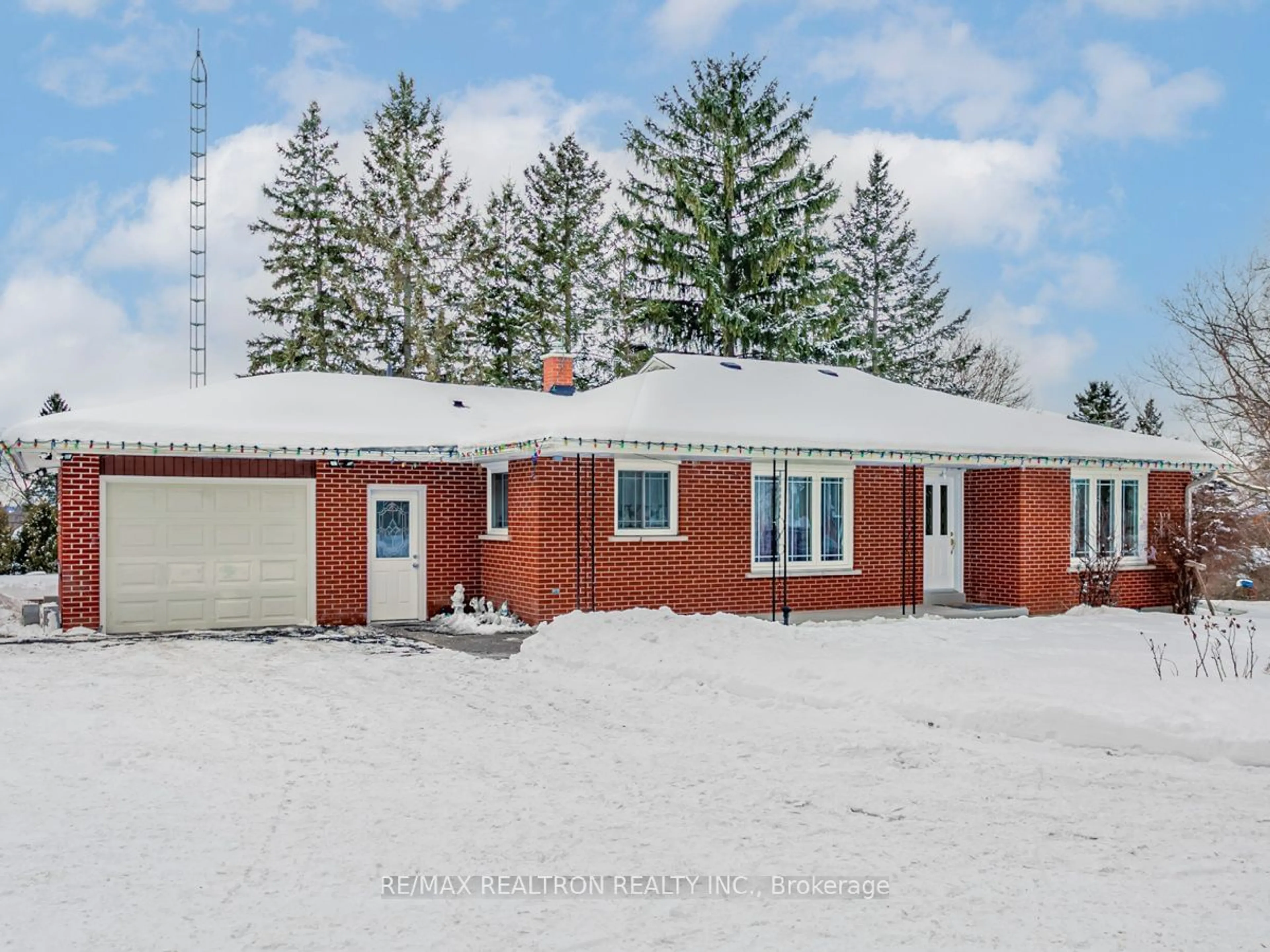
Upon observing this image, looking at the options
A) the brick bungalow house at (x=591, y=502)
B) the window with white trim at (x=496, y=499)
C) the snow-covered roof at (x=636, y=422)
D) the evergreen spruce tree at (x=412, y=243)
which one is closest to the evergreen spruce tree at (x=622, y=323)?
the evergreen spruce tree at (x=412, y=243)

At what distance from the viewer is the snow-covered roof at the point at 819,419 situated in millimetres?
13883

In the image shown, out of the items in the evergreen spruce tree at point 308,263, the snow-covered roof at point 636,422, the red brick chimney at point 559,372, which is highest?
the evergreen spruce tree at point 308,263

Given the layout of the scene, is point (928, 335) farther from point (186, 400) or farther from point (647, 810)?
point (647, 810)

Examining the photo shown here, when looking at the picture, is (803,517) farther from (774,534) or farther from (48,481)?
(48,481)

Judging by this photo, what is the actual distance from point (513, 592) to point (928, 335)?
Result: 29.8m

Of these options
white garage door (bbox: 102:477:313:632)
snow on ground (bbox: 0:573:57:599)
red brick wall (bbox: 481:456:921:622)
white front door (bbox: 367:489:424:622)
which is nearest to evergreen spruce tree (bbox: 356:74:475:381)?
snow on ground (bbox: 0:573:57:599)

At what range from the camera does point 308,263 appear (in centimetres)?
3319

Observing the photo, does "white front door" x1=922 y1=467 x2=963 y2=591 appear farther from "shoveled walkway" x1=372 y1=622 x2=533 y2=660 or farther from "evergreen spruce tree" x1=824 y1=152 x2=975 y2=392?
"evergreen spruce tree" x1=824 y1=152 x2=975 y2=392

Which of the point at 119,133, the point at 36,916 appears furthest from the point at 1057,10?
the point at 36,916

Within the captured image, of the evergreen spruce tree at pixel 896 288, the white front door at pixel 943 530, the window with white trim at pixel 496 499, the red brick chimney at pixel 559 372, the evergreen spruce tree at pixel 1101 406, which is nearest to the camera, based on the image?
the window with white trim at pixel 496 499

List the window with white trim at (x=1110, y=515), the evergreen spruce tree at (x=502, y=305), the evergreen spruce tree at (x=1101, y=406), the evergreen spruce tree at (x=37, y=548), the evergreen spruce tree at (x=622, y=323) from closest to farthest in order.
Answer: the window with white trim at (x=1110, y=515) < the evergreen spruce tree at (x=37, y=548) < the evergreen spruce tree at (x=622, y=323) < the evergreen spruce tree at (x=502, y=305) < the evergreen spruce tree at (x=1101, y=406)

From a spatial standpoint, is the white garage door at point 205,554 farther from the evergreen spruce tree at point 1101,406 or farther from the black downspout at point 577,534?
the evergreen spruce tree at point 1101,406

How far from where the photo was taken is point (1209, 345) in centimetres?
1561

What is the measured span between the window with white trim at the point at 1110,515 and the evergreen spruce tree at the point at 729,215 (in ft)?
46.3
